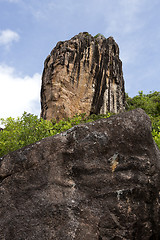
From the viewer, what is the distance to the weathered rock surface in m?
5.04

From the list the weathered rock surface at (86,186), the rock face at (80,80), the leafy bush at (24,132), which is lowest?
the weathered rock surface at (86,186)

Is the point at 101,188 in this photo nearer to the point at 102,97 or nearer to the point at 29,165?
the point at 29,165

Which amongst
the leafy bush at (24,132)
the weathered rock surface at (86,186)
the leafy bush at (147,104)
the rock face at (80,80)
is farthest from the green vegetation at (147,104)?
the weathered rock surface at (86,186)

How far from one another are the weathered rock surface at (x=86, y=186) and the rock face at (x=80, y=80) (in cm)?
1887

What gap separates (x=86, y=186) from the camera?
5.31 m

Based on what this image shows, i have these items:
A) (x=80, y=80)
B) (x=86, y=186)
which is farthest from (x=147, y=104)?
(x=86, y=186)

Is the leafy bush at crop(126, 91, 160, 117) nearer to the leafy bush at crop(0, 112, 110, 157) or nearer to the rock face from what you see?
the rock face

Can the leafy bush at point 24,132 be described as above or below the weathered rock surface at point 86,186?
above

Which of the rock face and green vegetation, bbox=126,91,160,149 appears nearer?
the rock face

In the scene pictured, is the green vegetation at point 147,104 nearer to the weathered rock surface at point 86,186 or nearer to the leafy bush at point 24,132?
the leafy bush at point 24,132

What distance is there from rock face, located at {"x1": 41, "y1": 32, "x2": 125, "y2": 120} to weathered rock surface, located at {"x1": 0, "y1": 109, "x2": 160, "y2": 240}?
1887 cm

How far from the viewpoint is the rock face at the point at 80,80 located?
2522 centimetres

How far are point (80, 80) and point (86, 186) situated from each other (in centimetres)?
2196

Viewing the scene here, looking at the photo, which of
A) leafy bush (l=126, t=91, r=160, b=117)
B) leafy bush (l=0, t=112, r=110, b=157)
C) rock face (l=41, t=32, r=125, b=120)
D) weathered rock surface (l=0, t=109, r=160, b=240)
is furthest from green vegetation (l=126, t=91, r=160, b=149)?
weathered rock surface (l=0, t=109, r=160, b=240)
